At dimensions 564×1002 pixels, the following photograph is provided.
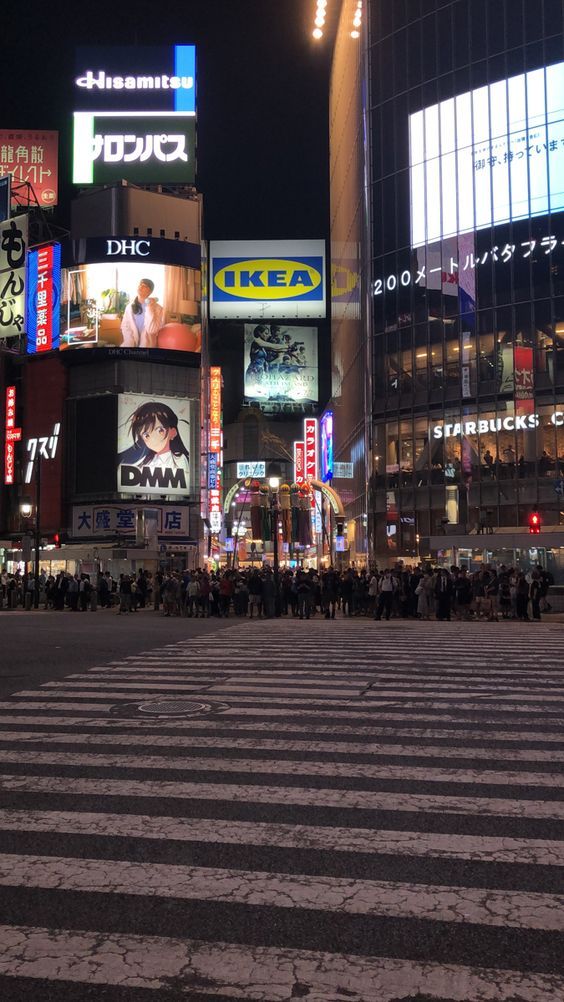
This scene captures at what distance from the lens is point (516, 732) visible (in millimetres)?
8211

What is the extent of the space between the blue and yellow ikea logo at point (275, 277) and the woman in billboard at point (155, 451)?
1300 inches

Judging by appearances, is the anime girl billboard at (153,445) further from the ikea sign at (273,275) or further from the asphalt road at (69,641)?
the asphalt road at (69,641)

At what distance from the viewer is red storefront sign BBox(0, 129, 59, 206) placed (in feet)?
234

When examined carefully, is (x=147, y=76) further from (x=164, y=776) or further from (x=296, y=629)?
(x=164, y=776)

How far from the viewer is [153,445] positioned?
200 ft

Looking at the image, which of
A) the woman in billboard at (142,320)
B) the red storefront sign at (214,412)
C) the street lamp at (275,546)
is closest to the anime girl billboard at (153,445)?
the woman in billboard at (142,320)

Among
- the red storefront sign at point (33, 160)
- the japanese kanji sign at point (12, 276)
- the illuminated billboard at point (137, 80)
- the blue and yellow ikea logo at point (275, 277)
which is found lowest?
the japanese kanji sign at point (12, 276)

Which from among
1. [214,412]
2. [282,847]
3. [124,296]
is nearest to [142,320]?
[124,296]

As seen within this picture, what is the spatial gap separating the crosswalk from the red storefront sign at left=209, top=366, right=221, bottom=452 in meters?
57.5

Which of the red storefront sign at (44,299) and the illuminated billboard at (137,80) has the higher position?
the illuminated billboard at (137,80)

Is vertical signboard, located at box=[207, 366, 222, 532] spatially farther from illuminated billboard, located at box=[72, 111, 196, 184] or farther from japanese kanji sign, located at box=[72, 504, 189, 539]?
illuminated billboard, located at box=[72, 111, 196, 184]

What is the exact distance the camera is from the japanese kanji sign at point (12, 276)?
47.9 metres

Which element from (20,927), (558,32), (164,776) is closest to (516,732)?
(164,776)

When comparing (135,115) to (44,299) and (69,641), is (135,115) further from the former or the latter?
(69,641)
